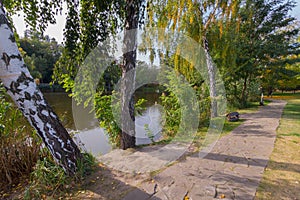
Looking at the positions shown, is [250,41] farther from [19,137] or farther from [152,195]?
[19,137]

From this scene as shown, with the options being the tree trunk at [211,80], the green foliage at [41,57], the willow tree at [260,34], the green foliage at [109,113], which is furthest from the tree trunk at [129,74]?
the green foliage at [41,57]

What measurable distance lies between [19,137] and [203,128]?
406 cm

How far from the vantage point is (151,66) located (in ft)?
18.4

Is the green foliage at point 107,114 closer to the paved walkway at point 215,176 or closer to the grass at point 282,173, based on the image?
the paved walkway at point 215,176

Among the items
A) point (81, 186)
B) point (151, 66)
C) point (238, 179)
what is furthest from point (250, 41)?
point (81, 186)

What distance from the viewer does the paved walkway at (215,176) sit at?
5.89 ft

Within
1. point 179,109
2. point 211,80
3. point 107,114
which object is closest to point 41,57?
point 107,114

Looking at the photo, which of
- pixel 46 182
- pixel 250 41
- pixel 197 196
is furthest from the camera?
pixel 250 41

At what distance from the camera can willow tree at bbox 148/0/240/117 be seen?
427 centimetres

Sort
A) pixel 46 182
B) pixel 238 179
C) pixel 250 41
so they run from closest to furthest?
pixel 46 182 < pixel 238 179 < pixel 250 41

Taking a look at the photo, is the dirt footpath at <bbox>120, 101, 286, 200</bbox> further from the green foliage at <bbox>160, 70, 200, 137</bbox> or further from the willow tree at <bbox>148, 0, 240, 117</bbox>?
the willow tree at <bbox>148, 0, 240, 117</bbox>

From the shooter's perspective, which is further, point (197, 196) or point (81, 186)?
point (81, 186)

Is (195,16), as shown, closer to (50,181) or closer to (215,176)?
(215,176)

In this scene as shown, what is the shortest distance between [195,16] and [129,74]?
3345mm
